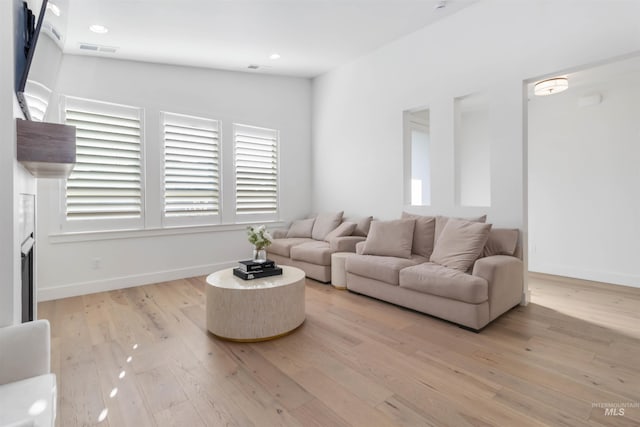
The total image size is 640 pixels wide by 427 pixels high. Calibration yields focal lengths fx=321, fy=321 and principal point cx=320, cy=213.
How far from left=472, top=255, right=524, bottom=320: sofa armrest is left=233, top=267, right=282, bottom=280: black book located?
1.77m

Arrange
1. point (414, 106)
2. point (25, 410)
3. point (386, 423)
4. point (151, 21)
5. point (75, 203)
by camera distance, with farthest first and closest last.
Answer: point (414, 106)
point (75, 203)
point (151, 21)
point (386, 423)
point (25, 410)

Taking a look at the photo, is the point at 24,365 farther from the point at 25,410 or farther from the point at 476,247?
the point at 476,247

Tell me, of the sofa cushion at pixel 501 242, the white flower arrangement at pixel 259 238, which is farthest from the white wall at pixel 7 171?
the sofa cushion at pixel 501 242

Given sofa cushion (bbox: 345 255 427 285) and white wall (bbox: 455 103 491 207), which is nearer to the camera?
sofa cushion (bbox: 345 255 427 285)

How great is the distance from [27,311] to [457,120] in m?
4.31

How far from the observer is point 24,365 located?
1.33m

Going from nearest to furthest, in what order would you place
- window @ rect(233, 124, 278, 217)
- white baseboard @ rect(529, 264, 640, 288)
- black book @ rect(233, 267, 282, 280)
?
black book @ rect(233, 267, 282, 280), white baseboard @ rect(529, 264, 640, 288), window @ rect(233, 124, 278, 217)

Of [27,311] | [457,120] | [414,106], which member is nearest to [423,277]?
[457,120]

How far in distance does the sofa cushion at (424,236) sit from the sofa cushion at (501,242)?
59cm

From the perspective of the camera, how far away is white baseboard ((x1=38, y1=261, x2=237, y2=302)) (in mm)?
3719

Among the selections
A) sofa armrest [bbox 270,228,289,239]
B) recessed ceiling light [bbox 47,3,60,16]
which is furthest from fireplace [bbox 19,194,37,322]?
sofa armrest [bbox 270,228,289,239]

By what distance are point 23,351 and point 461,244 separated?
3198 mm

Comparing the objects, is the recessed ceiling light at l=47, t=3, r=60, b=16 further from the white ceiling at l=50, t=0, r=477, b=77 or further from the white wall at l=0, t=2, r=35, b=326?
the white ceiling at l=50, t=0, r=477, b=77

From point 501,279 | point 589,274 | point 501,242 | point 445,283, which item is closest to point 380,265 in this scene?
point 445,283
